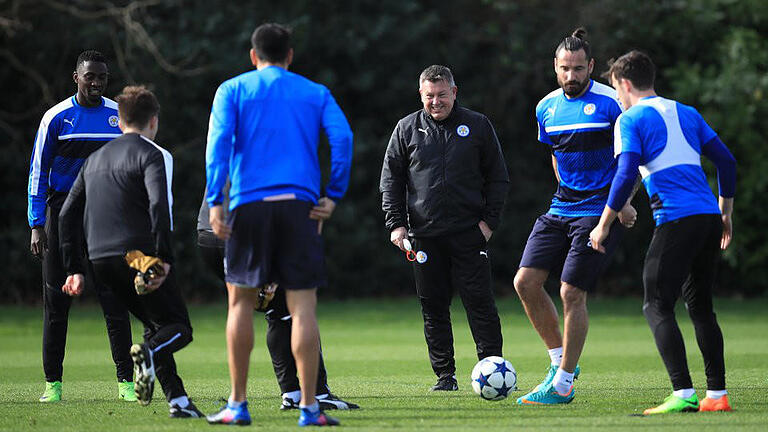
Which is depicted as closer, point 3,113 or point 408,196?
point 408,196

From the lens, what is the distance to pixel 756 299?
20422 mm

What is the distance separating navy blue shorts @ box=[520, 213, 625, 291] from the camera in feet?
23.9

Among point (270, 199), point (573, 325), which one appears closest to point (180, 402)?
point (270, 199)

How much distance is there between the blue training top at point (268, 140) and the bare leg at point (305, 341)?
22.9 inches

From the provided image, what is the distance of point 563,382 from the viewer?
7164 millimetres

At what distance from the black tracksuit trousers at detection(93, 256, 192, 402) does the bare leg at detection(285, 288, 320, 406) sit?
0.88 meters

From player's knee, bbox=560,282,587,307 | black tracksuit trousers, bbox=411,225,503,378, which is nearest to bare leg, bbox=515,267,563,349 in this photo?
player's knee, bbox=560,282,587,307

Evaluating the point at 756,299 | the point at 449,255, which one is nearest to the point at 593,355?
the point at 449,255

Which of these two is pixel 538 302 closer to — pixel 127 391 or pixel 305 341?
pixel 305 341

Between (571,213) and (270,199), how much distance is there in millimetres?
2549

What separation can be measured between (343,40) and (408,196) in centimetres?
1263

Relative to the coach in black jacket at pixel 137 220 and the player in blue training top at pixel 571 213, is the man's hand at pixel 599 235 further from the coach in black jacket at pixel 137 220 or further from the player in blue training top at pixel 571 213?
the coach in black jacket at pixel 137 220

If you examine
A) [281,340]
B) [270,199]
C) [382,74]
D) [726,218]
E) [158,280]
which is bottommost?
[281,340]

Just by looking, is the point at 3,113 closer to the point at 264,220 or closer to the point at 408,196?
the point at 408,196
